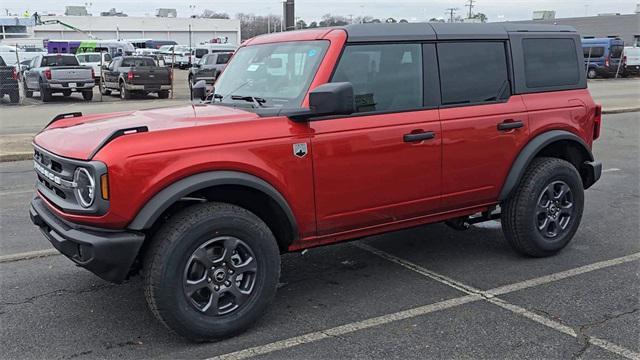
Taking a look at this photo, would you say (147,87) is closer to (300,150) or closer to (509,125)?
(509,125)

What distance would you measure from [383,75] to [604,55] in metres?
36.6

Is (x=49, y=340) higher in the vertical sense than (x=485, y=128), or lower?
lower

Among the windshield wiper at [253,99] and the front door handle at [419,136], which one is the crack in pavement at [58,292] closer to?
the windshield wiper at [253,99]

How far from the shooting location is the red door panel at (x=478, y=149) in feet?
14.9

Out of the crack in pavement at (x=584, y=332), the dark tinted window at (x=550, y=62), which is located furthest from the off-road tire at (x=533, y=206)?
the crack in pavement at (x=584, y=332)

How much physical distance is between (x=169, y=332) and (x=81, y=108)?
17.9 meters

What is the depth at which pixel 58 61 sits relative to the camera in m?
23.2

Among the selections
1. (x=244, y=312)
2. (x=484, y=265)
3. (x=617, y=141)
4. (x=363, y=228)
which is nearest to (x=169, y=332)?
(x=244, y=312)

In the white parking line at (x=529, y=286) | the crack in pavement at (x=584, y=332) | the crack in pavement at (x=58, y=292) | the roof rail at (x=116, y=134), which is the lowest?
the crack in pavement at (x=584, y=332)

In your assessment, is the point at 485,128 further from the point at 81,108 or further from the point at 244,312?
the point at 81,108

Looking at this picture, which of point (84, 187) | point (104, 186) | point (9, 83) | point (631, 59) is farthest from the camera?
point (631, 59)

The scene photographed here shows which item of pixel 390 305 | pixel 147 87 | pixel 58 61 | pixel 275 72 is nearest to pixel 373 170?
pixel 390 305

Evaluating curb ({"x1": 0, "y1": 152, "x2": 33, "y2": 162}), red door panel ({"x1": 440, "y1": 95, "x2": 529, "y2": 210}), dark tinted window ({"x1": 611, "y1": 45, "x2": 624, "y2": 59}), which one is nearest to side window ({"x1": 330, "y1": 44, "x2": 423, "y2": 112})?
red door panel ({"x1": 440, "y1": 95, "x2": 529, "y2": 210})

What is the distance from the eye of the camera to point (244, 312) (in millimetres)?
3744
